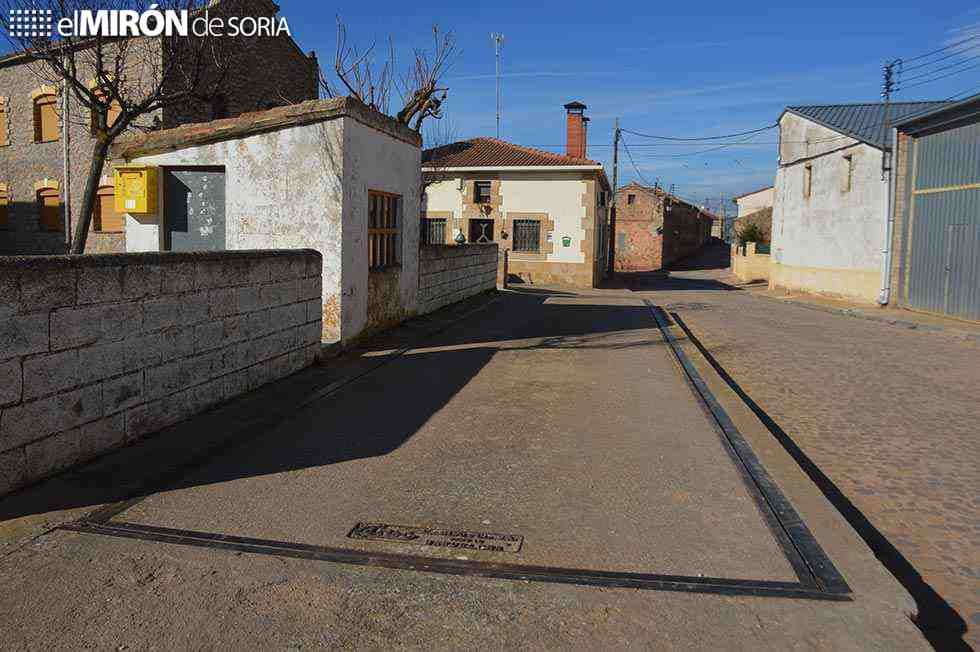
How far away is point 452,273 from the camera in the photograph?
1773cm

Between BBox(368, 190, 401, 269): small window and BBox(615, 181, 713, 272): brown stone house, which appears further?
BBox(615, 181, 713, 272): brown stone house

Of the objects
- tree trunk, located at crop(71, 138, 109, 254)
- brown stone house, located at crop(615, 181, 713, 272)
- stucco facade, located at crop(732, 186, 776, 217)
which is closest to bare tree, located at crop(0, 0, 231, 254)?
tree trunk, located at crop(71, 138, 109, 254)

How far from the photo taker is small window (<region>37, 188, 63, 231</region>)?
2422 cm

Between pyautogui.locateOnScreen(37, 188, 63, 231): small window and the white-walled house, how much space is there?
52.8 ft

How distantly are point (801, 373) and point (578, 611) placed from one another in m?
7.45

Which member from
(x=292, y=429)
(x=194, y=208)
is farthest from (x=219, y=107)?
(x=292, y=429)

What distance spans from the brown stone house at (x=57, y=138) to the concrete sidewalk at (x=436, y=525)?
60.2ft

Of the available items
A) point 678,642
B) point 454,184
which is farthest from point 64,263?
point 454,184

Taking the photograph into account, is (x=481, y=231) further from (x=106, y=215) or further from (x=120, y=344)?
(x=120, y=344)

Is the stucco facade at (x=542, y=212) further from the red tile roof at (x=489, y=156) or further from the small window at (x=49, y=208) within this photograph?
the small window at (x=49, y=208)

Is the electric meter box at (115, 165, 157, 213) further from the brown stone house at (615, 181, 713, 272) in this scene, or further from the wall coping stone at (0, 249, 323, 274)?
the brown stone house at (615, 181, 713, 272)

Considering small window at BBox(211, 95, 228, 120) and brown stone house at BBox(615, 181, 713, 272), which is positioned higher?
small window at BBox(211, 95, 228, 120)

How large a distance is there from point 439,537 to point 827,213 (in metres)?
24.7

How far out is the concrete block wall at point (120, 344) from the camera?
4492 millimetres
